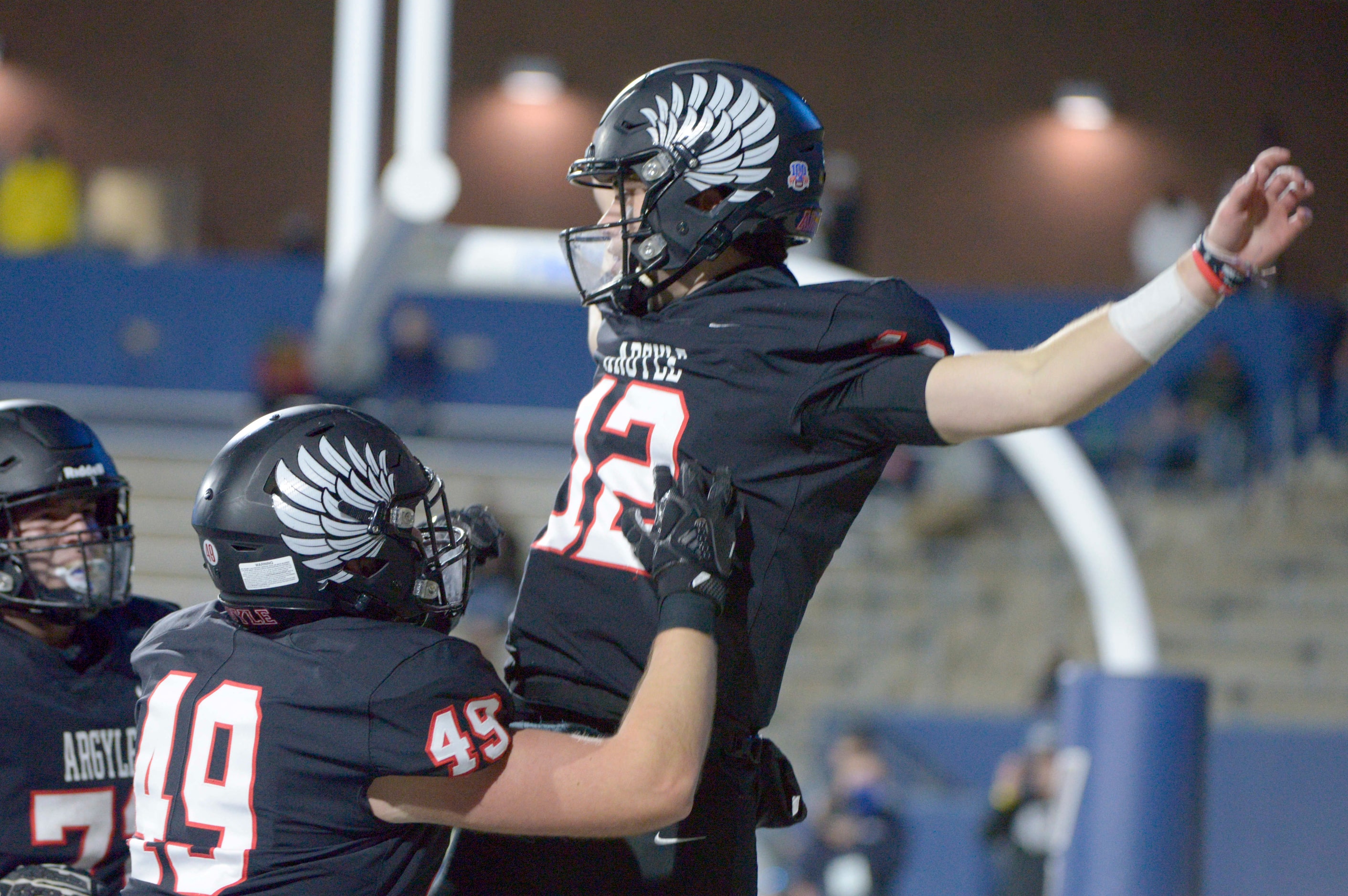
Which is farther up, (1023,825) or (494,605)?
(494,605)

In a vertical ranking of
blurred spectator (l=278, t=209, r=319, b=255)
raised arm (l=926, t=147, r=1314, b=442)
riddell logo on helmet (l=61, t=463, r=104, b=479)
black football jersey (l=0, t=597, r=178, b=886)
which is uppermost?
blurred spectator (l=278, t=209, r=319, b=255)

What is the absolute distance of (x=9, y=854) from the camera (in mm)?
2631

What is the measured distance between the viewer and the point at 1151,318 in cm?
193

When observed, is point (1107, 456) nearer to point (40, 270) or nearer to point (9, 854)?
point (40, 270)

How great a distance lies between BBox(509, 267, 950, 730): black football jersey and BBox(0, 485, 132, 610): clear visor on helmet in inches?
34.2

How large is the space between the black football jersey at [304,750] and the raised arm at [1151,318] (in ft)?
2.69

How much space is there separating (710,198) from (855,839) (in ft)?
18.0

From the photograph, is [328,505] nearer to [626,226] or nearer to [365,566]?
[365,566]

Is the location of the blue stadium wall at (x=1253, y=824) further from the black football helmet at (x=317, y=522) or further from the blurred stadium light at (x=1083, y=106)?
the blurred stadium light at (x=1083, y=106)

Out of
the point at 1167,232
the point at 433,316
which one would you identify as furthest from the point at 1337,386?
the point at 433,316

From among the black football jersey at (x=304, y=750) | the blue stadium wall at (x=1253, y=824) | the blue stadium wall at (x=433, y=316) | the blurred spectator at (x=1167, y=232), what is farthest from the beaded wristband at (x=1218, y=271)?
the blurred spectator at (x=1167, y=232)

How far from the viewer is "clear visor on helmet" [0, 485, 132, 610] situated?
2.70m

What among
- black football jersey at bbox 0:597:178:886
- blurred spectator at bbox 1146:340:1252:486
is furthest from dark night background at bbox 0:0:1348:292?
black football jersey at bbox 0:597:178:886

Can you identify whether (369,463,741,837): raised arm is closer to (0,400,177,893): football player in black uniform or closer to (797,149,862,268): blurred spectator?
(0,400,177,893): football player in black uniform
